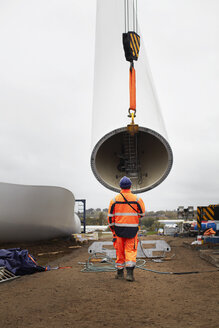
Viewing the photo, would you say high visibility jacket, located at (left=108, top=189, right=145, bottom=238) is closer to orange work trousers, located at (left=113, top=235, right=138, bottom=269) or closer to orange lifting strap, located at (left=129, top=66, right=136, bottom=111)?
orange work trousers, located at (left=113, top=235, right=138, bottom=269)

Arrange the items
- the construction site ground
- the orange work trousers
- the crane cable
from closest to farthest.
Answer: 1. the construction site ground
2. the orange work trousers
3. the crane cable

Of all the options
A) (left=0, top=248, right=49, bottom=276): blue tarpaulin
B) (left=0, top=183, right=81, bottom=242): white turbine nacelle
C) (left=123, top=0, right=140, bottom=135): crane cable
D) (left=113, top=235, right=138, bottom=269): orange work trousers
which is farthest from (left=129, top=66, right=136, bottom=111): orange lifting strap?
(left=0, top=183, right=81, bottom=242): white turbine nacelle

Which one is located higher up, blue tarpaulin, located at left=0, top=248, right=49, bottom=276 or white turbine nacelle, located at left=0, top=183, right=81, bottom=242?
white turbine nacelle, located at left=0, top=183, right=81, bottom=242

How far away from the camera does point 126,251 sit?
390cm

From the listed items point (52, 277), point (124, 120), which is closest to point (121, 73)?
point (124, 120)

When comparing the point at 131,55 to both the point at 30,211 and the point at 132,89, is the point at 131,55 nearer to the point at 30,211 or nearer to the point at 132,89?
Answer: the point at 132,89

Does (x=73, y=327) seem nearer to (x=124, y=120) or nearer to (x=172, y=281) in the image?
(x=172, y=281)

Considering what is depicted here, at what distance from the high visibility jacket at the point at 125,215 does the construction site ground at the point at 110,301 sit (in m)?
0.62

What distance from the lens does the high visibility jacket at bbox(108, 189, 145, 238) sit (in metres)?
3.91

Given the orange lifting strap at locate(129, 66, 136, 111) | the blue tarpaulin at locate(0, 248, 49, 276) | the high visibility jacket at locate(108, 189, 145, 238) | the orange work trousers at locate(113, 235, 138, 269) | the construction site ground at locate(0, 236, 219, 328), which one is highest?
the orange lifting strap at locate(129, 66, 136, 111)

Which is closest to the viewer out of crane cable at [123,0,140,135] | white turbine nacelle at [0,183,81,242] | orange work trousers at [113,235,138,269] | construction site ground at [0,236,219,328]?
construction site ground at [0,236,219,328]

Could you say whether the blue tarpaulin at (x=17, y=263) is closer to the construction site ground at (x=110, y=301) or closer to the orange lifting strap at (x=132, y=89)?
the construction site ground at (x=110, y=301)

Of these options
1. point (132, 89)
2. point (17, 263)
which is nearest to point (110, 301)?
point (17, 263)

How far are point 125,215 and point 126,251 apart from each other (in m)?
0.46
